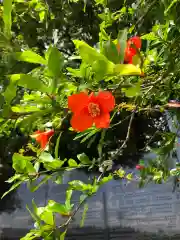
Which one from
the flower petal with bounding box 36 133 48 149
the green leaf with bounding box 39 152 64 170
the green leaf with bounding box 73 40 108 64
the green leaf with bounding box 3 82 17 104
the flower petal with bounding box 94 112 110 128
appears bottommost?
the green leaf with bounding box 39 152 64 170

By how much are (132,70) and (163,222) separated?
1.97 metres

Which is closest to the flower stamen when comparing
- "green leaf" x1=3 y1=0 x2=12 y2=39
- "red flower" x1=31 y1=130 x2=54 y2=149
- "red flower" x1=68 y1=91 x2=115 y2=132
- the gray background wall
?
"red flower" x1=68 y1=91 x2=115 y2=132

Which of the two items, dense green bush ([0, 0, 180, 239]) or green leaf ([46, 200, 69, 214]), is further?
green leaf ([46, 200, 69, 214])

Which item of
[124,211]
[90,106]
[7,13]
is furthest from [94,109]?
[124,211]

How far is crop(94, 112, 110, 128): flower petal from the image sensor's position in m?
0.40

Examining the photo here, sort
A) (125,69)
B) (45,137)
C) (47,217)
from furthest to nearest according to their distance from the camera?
(45,137)
(47,217)
(125,69)

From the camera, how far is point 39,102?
1.42ft

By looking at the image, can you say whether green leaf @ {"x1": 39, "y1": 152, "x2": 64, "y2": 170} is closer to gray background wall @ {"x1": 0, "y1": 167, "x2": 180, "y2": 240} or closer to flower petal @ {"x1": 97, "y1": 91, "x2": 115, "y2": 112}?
flower petal @ {"x1": 97, "y1": 91, "x2": 115, "y2": 112}

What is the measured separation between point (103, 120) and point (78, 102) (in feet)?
0.12

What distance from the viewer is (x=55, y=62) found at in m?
0.36

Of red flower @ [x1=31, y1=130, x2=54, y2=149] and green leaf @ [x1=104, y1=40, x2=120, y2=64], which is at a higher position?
green leaf @ [x1=104, y1=40, x2=120, y2=64]

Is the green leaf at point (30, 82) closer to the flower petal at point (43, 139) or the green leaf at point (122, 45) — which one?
the green leaf at point (122, 45)

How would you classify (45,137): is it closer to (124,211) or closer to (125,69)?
(125,69)

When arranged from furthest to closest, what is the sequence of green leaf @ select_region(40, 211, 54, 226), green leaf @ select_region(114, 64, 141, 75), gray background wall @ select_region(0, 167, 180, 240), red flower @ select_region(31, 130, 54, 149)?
gray background wall @ select_region(0, 167, 180, 240) → red flower @ select_region(31, 130, 54, 149) → green leaf @ select_region(40, 211, 54, 226) → green leaf @ select_region(114, 64, 141, 75)
